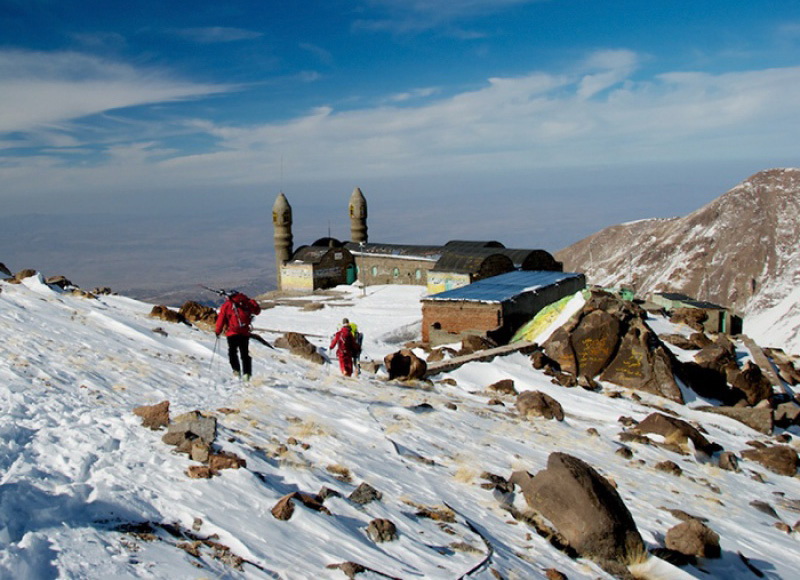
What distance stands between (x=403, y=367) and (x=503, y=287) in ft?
54.0

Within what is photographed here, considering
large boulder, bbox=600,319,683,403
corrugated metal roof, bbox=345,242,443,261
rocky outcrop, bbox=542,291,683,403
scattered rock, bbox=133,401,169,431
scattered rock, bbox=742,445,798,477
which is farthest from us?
corrugated metal roof, bbox=345,242,443,261

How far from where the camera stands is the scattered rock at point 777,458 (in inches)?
484

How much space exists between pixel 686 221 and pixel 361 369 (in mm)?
84168

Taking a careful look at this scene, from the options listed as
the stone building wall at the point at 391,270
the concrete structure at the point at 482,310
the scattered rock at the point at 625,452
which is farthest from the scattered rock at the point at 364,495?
the stone building wall at the point at 391,270

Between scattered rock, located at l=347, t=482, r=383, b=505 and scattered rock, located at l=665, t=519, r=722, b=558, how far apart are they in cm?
361

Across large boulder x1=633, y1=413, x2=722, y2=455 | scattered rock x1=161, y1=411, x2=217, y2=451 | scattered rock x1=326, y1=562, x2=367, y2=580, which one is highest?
scattered rock x1=161, y1=411, x2=217, y2=451

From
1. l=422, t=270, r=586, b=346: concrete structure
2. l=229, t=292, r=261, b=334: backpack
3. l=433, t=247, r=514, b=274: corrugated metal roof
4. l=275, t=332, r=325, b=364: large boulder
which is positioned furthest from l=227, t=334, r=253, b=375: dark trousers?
l=433, t=247, r=514, b=274: corrugated metal roof

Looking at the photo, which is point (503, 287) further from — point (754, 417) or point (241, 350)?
point (241, 350)

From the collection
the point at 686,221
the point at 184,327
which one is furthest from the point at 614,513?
the point at 686,221

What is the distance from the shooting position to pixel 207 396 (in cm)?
983

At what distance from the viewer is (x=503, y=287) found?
3052cm

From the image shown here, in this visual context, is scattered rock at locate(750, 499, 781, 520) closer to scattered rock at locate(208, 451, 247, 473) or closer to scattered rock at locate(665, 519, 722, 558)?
scattered rock at locate(665, 519, 722, 558)

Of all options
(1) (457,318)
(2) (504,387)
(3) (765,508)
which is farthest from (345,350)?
(1) (457,318)

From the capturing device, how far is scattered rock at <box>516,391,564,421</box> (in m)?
13.0
